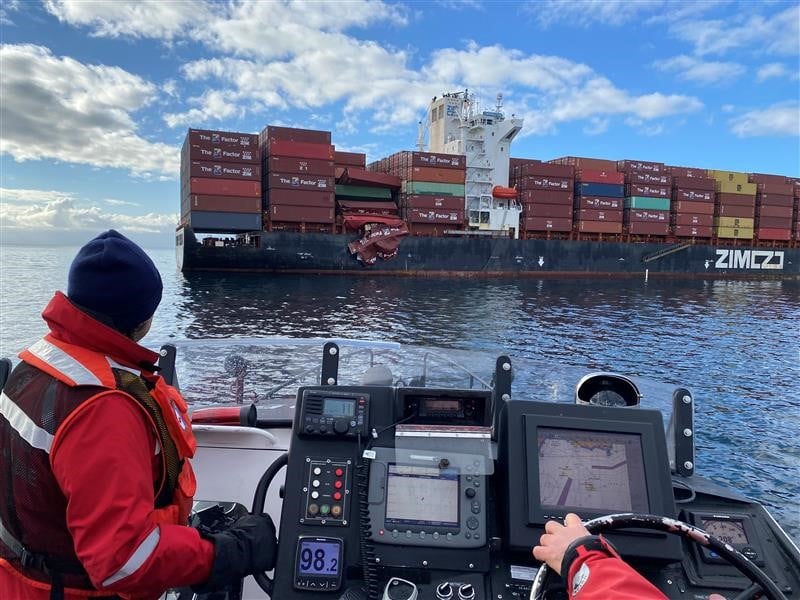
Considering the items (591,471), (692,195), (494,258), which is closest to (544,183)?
(494,258)

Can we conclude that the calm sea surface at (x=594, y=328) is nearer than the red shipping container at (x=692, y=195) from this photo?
Yes

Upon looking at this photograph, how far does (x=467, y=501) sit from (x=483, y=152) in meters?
46.2

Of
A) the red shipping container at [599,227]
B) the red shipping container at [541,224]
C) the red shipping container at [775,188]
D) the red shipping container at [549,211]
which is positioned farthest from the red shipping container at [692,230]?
the red shipping container at [541,224]

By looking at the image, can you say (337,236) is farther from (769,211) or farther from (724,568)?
(769,211)

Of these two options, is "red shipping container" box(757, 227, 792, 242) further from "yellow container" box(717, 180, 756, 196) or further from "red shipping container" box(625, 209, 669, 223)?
"red shipping container" box(625, 209, 669, 223)

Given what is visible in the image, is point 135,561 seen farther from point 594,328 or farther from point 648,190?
point 648,190

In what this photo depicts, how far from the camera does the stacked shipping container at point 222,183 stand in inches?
1501

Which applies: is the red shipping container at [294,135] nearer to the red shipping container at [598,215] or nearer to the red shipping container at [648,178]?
the red shipping container at [598,215]

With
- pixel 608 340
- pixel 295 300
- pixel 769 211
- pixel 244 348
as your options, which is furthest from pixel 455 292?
pixel 769 211

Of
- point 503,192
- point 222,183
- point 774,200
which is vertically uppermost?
point 774,200

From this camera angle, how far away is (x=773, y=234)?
5222cm

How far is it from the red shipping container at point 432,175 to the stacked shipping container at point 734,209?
26.7m

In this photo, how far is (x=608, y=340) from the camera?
17.9 metres

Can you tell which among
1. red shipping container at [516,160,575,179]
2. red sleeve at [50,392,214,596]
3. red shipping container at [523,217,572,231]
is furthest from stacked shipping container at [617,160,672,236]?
red sleeve at [50,392,214,596]
